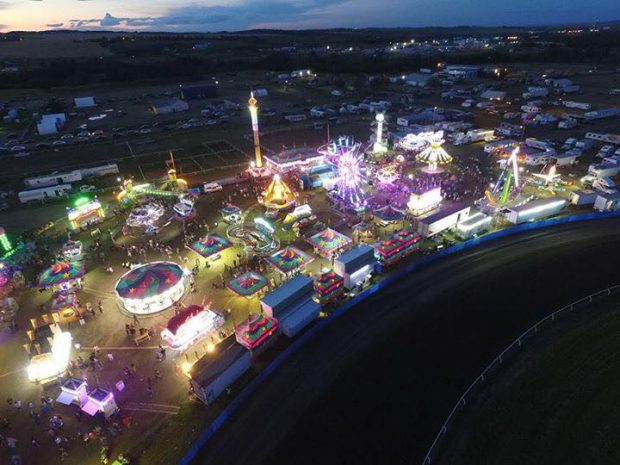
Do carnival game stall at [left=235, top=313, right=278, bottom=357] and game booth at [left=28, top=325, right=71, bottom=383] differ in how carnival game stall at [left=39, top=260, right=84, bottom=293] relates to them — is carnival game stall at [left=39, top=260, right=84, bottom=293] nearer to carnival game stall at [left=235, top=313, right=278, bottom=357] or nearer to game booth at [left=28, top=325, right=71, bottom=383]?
game booth at [left=28, top=325, right=71, bottom=383]

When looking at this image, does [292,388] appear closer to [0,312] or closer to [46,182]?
[0,312]

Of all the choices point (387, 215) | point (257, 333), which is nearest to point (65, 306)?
point (257, 333)

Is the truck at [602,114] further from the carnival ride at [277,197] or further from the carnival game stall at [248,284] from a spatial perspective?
the carnival game stall at [248,284]

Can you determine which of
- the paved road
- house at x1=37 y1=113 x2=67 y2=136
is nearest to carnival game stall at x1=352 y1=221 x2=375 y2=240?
the paved road

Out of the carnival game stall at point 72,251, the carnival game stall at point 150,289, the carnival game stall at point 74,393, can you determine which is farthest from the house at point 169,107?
the carnival game stall at point 74,393

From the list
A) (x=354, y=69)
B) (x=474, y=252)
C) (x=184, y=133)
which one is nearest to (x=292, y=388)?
(x=474, y=252)

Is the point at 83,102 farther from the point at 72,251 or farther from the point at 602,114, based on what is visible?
the point at 602,114

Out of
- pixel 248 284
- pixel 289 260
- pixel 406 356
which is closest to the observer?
pixel 406 356
